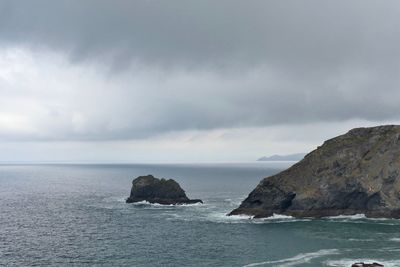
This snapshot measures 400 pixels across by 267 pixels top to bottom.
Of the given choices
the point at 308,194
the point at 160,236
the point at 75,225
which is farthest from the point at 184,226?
the point at 308,194

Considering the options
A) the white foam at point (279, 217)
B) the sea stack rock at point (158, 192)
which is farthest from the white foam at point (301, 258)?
the sea stack rock at point (158, 192)

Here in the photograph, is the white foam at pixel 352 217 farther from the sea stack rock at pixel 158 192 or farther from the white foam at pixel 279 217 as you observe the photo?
the sea stack rock at pixel 158 192

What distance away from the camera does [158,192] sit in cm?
18888

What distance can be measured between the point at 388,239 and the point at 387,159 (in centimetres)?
4173

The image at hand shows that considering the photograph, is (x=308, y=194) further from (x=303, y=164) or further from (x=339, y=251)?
(x=339, y=251)

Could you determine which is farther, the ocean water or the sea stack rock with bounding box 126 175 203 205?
the sea stack rock with bounding box 126 175 203 205

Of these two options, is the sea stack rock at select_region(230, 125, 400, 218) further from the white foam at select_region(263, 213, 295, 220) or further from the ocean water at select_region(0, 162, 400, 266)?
the ocean water at select_region(0, 162, 400, 266)

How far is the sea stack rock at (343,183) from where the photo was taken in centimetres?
13700

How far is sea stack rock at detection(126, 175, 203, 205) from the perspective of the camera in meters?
185

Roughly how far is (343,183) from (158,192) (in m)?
79.7

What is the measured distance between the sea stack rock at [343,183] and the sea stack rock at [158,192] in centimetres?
4242

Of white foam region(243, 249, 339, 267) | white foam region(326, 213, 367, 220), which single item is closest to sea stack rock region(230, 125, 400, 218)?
white foam region(326, 213, 367, 220)

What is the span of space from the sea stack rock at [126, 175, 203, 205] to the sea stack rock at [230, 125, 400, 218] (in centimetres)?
4242

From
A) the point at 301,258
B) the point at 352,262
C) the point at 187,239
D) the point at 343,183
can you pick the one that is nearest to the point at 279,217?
the point at 343,183
